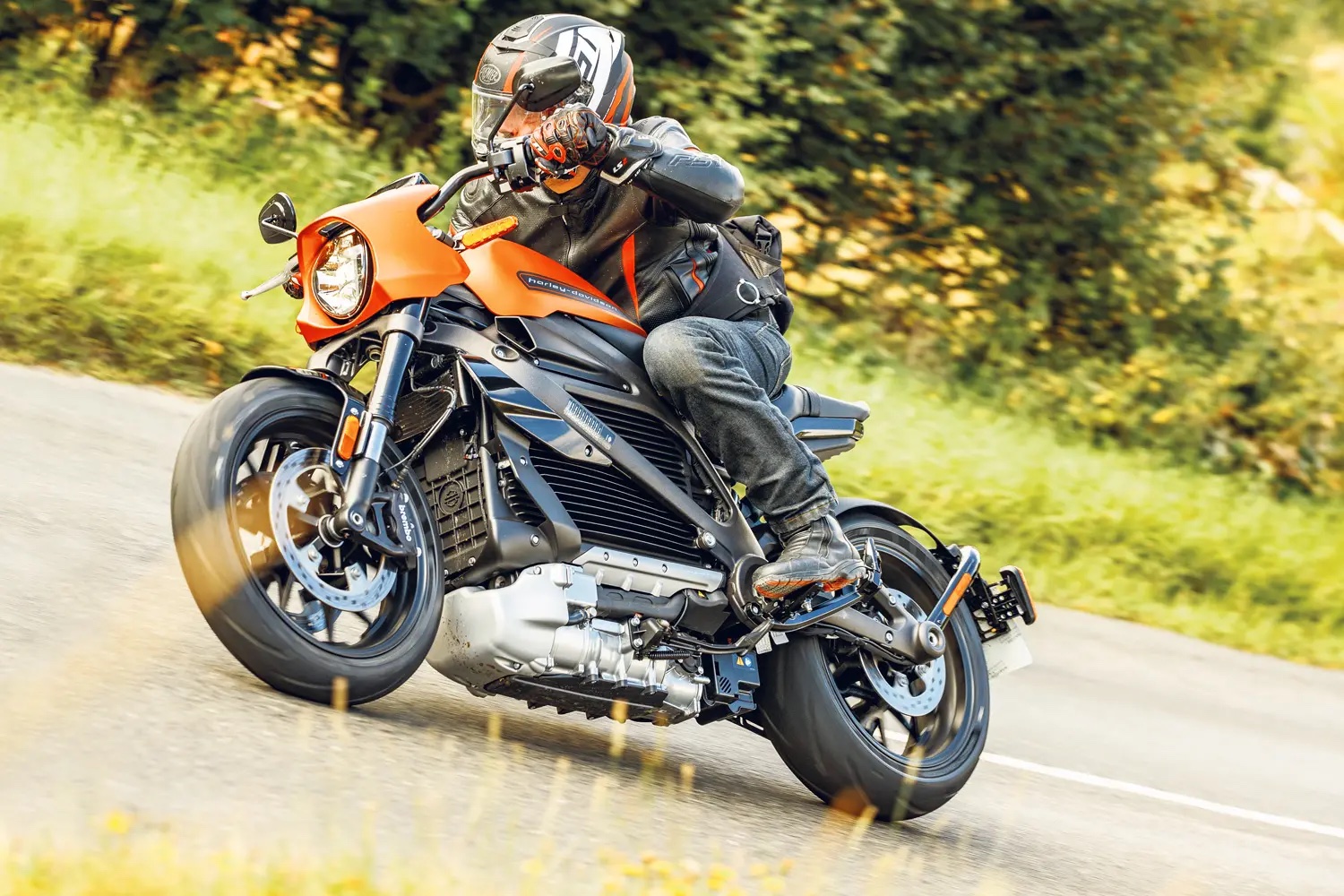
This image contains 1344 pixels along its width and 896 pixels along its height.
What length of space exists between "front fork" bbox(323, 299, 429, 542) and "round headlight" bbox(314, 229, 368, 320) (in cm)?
11

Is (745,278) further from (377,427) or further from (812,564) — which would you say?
(377,427)

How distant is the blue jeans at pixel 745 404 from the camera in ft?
14.8

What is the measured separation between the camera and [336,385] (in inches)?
160

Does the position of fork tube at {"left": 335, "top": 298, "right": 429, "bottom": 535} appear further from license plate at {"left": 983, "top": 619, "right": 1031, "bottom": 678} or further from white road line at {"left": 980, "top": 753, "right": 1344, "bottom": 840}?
white road line at {"left": 980, "top": 753, "right": 1344, "bottom": 840}

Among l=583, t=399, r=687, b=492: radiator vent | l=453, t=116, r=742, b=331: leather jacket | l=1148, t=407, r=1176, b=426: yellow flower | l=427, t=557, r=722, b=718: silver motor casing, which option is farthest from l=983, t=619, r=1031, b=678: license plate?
l=1148, t=407, r=1176, b=426: yellow flower

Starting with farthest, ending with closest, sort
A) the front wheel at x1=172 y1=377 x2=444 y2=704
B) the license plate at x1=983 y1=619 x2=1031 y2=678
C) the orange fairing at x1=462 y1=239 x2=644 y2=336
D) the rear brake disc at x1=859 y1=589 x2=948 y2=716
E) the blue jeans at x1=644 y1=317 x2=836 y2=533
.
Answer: the license plate at x1=983 y1=619 x2=1031 y2=678, the rear brake disc at x1=859 y1=589 x2=948 y2=716, the blue jeans at x1=644 y1=317 x2=836 y2=533, the orange fairing at x1=462 y1=239 x2=644 y2=336, the front wheel at x1=172 y1=377 x2=444 y2=704

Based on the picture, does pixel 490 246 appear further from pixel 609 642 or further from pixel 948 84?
pixel 948 84

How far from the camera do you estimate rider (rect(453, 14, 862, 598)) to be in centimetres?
439

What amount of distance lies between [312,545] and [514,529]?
540 mm

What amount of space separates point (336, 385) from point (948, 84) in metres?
10.2

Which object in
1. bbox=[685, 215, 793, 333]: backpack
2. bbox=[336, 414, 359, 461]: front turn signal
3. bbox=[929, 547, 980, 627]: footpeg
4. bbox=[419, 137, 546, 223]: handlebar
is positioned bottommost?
bbox=[929, 547, 980, 627]: footpeg

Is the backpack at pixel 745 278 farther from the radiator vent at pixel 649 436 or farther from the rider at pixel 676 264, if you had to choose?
the radiator vent at pixel 649 436

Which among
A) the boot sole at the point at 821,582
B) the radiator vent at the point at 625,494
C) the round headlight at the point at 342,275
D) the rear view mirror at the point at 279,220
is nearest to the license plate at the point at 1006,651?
the boot sole at the point at 821,582

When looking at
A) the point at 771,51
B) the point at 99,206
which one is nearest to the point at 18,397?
the point at 99,206
